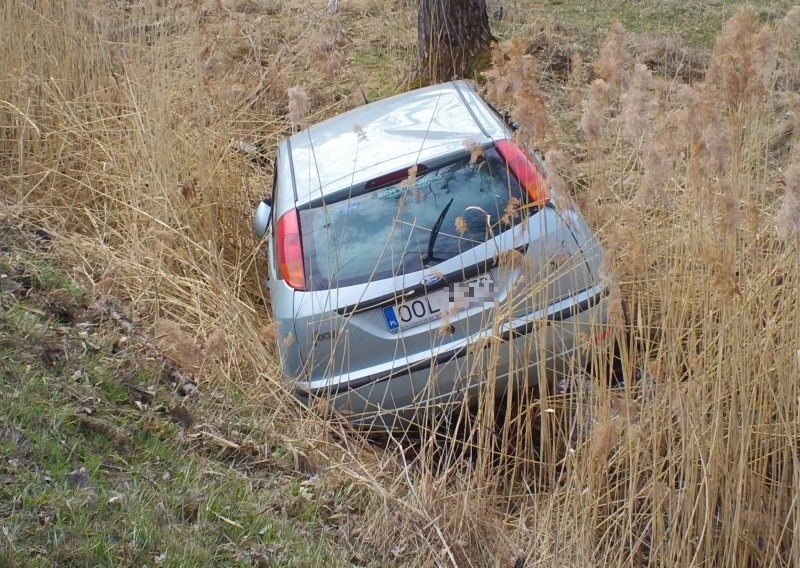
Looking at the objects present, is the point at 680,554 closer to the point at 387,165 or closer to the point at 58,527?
the point at 58,527

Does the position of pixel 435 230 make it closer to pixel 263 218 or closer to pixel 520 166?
pixel 520 166

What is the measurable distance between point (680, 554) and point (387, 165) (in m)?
2.15

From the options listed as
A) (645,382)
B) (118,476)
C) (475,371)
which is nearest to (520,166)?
(475,371)

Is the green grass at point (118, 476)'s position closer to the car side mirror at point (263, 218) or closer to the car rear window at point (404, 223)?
the car rear window at point (404, 223)

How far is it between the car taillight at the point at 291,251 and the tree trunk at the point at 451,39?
3.71 metres

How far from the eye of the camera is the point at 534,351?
360cm

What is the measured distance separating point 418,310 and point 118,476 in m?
1.39

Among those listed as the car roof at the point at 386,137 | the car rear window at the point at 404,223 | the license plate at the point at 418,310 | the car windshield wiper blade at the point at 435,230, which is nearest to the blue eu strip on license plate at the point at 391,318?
the license plate at the point at 418,310

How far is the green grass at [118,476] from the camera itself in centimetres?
280

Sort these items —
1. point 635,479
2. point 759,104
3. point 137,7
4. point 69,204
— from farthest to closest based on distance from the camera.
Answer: point 137,7 → point 69,204 → point 759,104 → point 635,479

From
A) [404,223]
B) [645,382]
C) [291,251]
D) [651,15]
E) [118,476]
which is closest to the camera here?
[645,382]

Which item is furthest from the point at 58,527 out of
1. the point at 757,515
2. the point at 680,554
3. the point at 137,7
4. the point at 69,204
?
the point at 137,7

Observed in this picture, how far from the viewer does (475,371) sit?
367 cm

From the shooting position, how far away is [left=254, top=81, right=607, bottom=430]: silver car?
353cm
